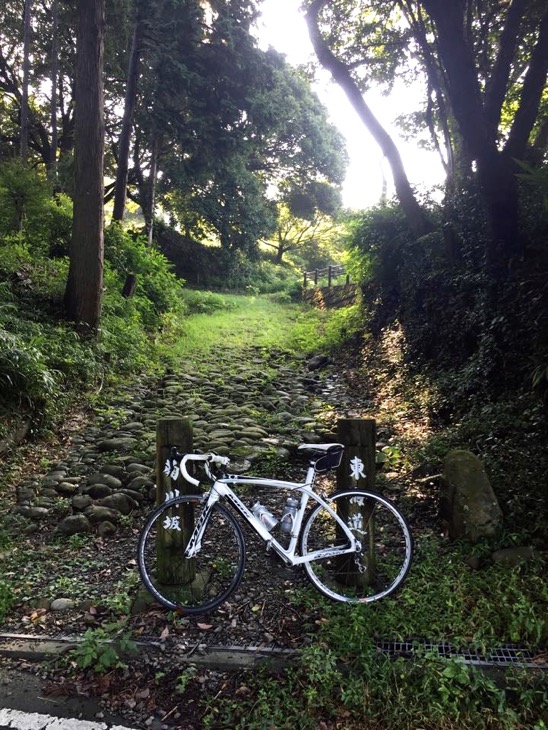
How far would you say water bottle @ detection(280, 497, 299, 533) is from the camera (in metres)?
3.35

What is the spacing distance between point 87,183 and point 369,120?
650 cm

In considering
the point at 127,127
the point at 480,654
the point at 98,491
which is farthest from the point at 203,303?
the point at 480,654

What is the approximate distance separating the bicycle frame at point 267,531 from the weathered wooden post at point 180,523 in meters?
0.08

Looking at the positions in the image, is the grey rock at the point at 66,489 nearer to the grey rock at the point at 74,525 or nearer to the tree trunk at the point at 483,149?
the grey rock at the point at 74,525

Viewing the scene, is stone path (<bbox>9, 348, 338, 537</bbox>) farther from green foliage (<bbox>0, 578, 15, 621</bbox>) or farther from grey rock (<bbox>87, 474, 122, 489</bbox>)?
green foliage (<bbox>0, 578, 15, 621</bbox>)

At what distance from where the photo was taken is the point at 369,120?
11164mm

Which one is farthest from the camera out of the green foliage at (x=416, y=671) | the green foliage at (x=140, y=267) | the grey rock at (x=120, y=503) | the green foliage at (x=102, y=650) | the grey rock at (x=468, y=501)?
the green foliage at (x=140, y=267)

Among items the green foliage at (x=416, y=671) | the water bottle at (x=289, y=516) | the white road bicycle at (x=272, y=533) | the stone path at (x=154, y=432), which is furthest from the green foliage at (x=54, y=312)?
the green foliage at (x=416, y=671)

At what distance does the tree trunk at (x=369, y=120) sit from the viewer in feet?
34.5

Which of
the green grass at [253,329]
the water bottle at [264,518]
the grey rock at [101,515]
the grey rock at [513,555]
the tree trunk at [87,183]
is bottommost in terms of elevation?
the grey rock at [101,515]

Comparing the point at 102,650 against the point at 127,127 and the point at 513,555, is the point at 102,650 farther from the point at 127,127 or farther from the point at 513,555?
the point at 127,127

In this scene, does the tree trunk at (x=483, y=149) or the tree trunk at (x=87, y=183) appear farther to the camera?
the tree trunk at (x=87, y=183)

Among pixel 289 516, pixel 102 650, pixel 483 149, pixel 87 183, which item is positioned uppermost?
pixel 483 149

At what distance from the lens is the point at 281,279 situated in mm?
32062
